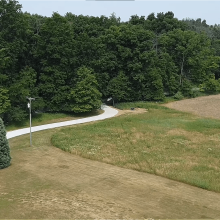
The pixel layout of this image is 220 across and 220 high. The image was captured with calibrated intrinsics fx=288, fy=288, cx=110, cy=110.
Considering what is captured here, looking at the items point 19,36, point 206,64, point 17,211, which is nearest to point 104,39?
point 19,36

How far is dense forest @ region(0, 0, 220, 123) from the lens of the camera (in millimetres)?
31531

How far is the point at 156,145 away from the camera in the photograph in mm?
23438

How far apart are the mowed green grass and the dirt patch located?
476 cm

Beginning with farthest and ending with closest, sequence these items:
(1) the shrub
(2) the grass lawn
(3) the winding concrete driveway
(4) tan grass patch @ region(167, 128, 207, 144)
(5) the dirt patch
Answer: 1. (5) the dirt patch
2. (2) the grass lawn
3. (3) the winding concrete driveway
4. (4) tan grass patch @ region(167, 128, 207, 144)
5. (1) the shrub

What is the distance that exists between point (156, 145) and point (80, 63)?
63.4ft

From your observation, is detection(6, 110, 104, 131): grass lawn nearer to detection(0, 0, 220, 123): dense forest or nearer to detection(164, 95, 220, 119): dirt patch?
detection(0, 0, 220, 123): dense forest

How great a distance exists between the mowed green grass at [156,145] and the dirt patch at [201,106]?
15.6ft

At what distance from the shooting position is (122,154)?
2133 centimetres

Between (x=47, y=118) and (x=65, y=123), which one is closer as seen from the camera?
(x=65, y=123)

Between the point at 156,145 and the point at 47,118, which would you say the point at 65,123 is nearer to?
the point at 47,118

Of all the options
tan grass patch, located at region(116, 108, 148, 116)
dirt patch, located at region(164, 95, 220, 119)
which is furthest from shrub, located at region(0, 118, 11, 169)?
dirt patch, located at region(164, 95, 220, 119)

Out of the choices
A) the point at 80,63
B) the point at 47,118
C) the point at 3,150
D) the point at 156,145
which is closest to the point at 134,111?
the point at 80,63

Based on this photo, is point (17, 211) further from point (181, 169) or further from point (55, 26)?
point (55, 26)

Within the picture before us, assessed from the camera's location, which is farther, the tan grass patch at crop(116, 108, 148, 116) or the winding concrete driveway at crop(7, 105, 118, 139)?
the tan grass patch at crop(116, 108, 148, 116)
